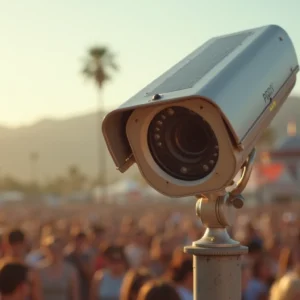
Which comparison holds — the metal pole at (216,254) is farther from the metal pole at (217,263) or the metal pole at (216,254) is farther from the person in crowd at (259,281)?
the person in crowd at (259,281)

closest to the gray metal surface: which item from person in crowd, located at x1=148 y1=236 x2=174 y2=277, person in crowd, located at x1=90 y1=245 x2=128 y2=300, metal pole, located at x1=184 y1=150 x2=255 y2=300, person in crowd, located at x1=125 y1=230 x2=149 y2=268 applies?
metal pole, located at x1=184 y1=150 x2=255 y2=300

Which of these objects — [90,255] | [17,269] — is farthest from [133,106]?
[90,255]

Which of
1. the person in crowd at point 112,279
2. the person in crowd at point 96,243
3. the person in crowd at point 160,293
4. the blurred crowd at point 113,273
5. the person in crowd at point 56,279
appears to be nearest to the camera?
the person in crowd at point 160,293

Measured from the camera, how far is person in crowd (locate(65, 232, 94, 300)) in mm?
9469

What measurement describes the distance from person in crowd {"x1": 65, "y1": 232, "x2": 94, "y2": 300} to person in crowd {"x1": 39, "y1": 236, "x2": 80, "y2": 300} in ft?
6.93

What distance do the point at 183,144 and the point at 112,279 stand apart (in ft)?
16.1

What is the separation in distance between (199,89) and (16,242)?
207 inches

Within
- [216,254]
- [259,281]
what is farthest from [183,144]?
[259,281]

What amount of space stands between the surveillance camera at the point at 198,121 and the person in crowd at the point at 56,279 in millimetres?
4943

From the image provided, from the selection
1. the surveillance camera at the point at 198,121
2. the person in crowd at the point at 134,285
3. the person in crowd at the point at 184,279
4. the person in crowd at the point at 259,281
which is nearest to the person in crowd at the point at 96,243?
the person in crowd at the point at 259,281

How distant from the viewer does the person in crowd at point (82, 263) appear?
9.47 metres

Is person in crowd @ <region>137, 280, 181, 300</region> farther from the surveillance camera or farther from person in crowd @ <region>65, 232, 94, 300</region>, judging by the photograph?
person in crowd @ <region>65, 232, 94, 300</region>

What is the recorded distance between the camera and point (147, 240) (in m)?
12.7

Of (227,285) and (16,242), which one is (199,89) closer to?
(227,285)
